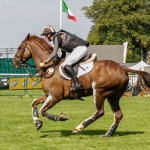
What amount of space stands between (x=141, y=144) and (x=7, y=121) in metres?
5.94

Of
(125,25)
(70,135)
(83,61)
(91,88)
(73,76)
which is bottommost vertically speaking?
(70,135)

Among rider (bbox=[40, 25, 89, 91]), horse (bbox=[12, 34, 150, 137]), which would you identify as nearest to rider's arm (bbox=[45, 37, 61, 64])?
rider (bbox=[40, 25, 89, 91])

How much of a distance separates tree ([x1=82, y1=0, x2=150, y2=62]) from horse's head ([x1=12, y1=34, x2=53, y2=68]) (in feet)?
199

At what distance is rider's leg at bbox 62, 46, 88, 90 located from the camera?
467 inches

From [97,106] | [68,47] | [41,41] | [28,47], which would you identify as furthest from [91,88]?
[28,47]

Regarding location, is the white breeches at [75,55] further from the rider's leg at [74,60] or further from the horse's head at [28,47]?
the horse's head at [28,47]

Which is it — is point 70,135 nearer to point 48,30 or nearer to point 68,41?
point 68,41

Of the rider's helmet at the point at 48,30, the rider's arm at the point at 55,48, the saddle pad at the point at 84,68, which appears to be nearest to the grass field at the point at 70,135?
the saddle pad at the point at 84,68

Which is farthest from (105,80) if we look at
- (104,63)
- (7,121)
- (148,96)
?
(148,96)

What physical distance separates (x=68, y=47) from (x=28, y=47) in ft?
3.88

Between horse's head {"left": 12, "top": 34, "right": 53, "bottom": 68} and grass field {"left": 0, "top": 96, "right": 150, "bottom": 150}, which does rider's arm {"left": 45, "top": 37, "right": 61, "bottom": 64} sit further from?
grass field {"left": 0, "top": 96, "right": 150, "bottom": 150}

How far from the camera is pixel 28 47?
42.0ft

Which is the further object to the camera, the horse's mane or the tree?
the tree

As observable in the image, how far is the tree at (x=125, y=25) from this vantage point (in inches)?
2891
